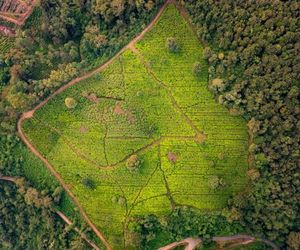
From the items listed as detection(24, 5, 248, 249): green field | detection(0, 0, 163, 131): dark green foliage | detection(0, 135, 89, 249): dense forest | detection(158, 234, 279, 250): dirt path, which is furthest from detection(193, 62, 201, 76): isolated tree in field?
detection(0, 135, 89, 249): dense forest

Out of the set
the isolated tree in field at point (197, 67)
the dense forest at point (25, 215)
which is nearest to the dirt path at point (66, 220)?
the dense forest at point (25, 215)

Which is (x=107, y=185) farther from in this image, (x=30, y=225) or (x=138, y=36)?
(x=138, y=36)

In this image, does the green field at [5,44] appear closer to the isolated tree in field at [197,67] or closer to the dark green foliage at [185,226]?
the isolated tree in field at [197,67]

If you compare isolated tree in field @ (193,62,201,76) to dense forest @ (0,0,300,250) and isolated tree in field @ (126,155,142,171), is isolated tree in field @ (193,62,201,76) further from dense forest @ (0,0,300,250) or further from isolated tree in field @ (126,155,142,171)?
isolated tree in field @ (126,155,142,171)

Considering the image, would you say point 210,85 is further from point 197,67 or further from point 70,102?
point 70,102

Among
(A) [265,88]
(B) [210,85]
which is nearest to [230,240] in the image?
(A) [265,88]

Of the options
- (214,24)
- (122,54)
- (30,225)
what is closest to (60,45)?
(122,54)
